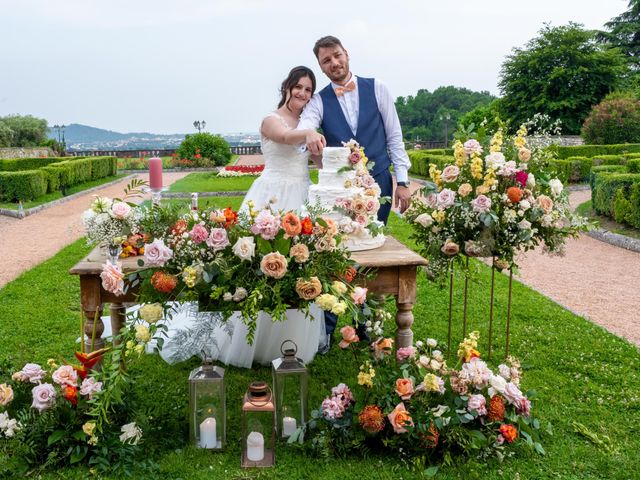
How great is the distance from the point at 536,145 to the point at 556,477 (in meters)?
2.07

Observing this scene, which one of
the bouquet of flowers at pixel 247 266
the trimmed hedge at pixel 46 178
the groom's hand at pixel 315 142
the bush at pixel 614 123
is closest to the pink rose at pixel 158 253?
the bouquet of flowers at pixel 247 266

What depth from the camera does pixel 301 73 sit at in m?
4.20

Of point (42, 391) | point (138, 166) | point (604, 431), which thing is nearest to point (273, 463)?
point (42, 391)

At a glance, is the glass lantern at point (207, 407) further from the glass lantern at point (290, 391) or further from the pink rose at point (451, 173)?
the pink rose at point (451, 173)

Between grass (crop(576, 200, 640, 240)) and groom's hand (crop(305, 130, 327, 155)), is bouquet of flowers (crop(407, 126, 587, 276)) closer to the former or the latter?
groom's hand (crop(305, 130, 327, 155))

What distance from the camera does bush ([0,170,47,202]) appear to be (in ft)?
45.2

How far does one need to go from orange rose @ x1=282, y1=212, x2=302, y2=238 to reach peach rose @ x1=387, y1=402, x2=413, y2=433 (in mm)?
1051

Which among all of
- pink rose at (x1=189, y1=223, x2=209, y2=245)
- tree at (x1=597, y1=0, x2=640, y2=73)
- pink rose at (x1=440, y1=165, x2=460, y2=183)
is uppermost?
tree at (x1=597, y1=0, x2=640, y2=73)

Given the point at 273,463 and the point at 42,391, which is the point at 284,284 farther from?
the point at 42,391

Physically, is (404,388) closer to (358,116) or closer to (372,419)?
(372,419)

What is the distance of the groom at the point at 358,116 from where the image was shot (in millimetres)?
4176

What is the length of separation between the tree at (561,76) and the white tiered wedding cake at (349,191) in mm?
33362

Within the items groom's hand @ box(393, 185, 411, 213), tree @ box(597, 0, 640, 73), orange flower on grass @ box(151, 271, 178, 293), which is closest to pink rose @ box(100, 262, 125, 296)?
orange flower on grass @ box(151, 271, 178, 293)

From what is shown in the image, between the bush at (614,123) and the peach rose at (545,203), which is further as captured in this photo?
the bush at (614,123)
